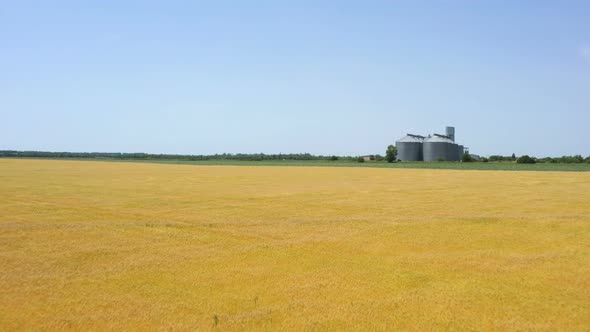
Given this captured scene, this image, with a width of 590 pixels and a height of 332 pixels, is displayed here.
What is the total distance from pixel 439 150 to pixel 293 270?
112189mm

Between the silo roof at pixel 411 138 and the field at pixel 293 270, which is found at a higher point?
the silo roof at pixel 411 138

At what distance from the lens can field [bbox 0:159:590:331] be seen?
7570 mm

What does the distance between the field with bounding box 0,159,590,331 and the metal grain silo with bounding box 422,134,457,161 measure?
331 ft

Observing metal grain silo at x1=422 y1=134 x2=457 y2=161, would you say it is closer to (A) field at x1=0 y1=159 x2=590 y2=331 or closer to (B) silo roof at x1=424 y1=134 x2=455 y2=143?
(B) silo roof at x1=424 y1=134 x2=455 y2=143

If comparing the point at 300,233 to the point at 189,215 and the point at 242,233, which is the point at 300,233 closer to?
the point at 242,233

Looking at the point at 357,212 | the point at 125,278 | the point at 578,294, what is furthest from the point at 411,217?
the point at 125,278

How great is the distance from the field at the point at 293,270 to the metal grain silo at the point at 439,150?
100827 millimetres

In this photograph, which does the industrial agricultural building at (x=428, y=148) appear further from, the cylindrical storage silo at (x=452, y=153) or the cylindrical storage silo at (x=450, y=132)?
the cylindrical storage silo at (x=450, y=132)

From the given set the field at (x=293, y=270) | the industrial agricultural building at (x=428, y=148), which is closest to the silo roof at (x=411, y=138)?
the industrial agricultural building at (x=428, y=148)

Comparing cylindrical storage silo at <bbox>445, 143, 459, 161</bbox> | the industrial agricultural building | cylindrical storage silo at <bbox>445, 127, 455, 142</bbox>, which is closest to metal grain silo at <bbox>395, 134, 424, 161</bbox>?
the industrial agricultural building

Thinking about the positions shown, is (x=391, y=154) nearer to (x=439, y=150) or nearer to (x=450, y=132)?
(x=439, y=150)

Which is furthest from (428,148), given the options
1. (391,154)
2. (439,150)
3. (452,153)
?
(391,154)

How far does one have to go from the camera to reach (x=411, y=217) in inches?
702

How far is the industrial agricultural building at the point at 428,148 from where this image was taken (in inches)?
4631
